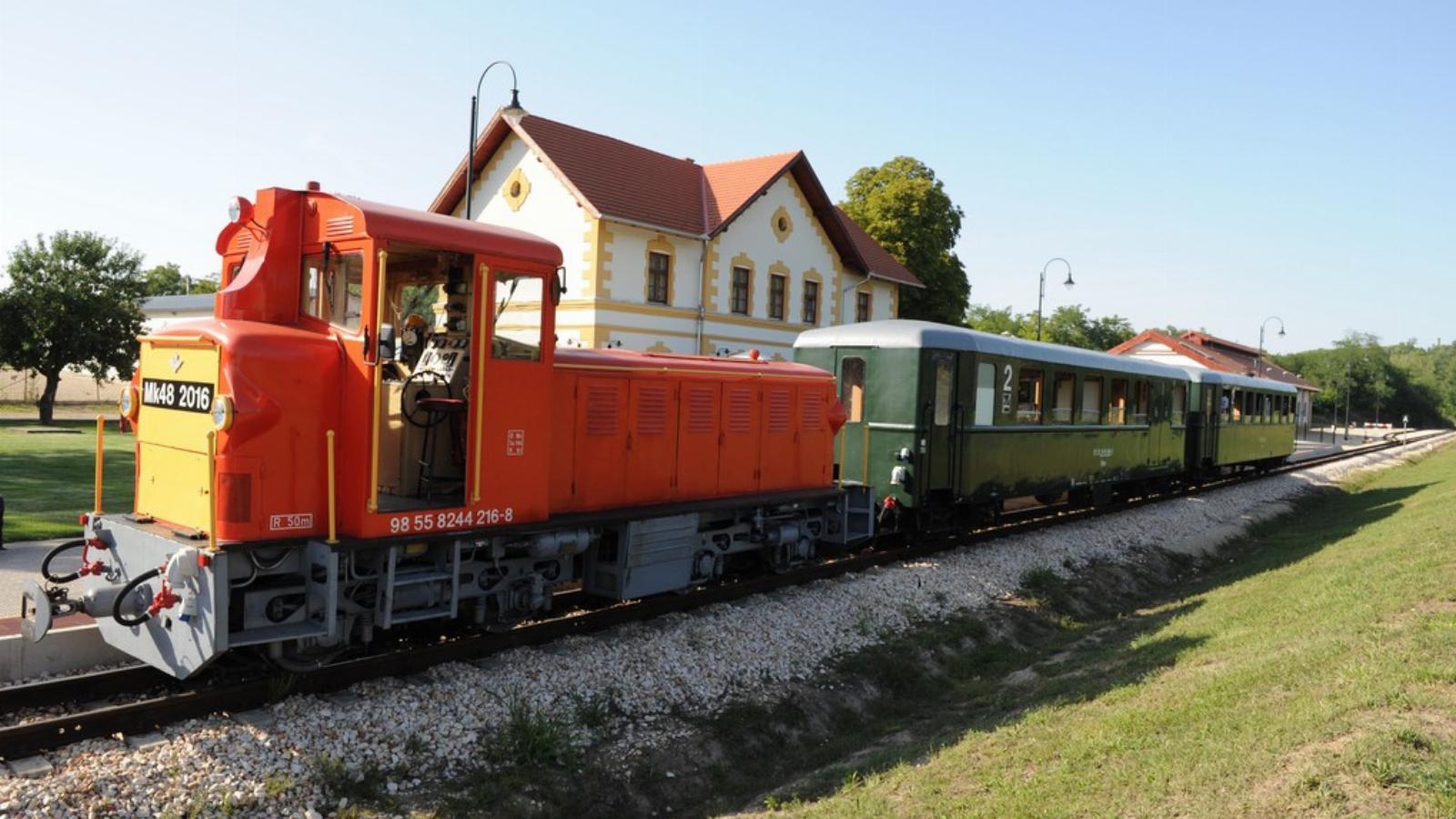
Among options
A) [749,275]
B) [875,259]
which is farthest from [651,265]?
[875,259]

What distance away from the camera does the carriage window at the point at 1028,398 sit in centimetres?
1597

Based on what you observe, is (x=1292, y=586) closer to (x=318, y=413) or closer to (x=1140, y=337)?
(x=318, y=413)

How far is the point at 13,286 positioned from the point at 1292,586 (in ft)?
141

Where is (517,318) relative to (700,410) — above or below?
above

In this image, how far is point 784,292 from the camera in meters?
32.8

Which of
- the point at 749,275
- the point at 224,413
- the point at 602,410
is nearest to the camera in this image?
the point at 224,413

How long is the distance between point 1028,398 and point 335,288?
39.6 ft

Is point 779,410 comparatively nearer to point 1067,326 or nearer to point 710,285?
point 710,285

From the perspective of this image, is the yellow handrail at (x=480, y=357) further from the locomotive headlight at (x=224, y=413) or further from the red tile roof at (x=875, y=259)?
the red tile roof at (x=875, y=259)

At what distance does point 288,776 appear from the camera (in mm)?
6098

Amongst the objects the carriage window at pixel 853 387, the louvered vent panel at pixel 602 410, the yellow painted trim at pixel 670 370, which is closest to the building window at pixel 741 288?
the carriage window at pixel 853 387

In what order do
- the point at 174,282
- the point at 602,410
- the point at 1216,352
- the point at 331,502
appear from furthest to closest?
the point at 174,282
the point at 1216,352
the point at 602,410
the point at 331,502

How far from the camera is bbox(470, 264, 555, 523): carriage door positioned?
25.0 ft

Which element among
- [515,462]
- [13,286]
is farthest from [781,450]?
[13,286]
